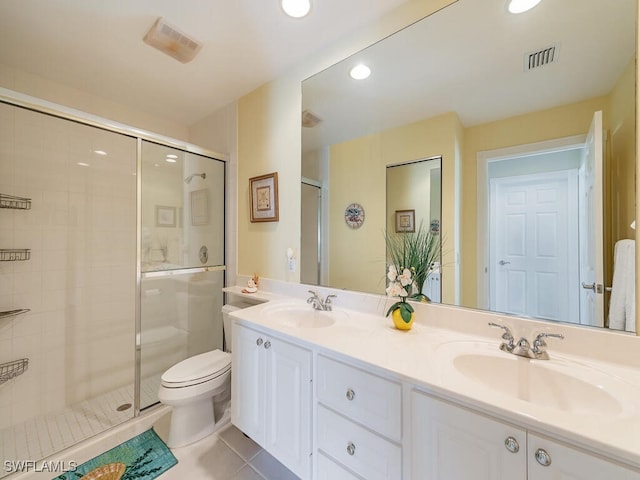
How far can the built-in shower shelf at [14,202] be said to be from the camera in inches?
66.0

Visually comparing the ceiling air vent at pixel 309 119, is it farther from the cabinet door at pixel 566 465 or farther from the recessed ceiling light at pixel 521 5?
the cabinet door at pixel 566 465

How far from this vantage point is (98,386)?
2.06 metres

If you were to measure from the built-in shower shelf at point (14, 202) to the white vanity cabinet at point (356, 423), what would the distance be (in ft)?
7.55

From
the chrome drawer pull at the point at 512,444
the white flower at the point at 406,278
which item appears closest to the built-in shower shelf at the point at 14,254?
the white flower at the point at 406,278

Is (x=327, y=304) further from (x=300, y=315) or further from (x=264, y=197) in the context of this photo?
(x=264, y=197)

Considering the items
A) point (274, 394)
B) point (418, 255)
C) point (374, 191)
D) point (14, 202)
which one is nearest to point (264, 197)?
point (374, 191)

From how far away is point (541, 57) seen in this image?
1.02 metres

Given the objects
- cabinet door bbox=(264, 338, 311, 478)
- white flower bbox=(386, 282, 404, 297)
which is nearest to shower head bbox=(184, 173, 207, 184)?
cabinet door bbox=(264, 338, 311, 478)

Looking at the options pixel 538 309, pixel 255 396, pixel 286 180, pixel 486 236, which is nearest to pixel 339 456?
pixel 255 396

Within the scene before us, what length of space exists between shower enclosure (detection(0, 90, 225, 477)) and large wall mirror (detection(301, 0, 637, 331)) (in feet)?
4.92

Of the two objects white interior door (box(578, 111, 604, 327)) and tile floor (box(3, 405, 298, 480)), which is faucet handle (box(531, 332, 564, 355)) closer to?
white interior door (box(578, 111, 604, 327))

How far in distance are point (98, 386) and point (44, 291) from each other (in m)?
0.87

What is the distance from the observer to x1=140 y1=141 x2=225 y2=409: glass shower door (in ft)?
6.42

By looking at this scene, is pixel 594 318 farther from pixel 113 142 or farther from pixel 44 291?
pixel 44 291
